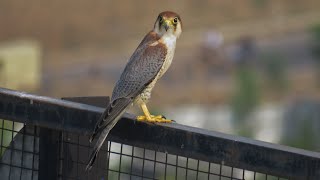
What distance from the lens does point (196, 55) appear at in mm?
52250

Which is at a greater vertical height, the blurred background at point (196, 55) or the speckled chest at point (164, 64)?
the speckled chest at point (164, 64)

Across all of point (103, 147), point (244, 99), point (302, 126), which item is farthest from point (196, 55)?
point (103, 147)

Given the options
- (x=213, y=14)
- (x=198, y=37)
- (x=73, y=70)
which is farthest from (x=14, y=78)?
(x=213, y=14)

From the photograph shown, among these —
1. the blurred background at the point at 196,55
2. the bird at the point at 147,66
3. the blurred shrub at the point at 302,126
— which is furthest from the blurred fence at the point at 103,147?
the blurred background at the point at 196,55

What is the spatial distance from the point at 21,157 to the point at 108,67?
150 ft

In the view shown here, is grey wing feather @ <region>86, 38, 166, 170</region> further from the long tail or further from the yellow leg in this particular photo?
the long tail

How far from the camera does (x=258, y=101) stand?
36.3 m

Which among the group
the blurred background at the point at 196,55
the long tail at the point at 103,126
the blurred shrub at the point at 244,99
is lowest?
the blurred background at the point at 196,55

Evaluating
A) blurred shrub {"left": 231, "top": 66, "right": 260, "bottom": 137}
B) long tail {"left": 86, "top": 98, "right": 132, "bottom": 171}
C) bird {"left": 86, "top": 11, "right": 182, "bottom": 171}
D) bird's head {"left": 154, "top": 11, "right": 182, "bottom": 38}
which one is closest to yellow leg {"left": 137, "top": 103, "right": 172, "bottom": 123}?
bird {"left": 86, "top": 11, "right": 182, "bottom": 171}

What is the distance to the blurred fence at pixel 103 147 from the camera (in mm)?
5156

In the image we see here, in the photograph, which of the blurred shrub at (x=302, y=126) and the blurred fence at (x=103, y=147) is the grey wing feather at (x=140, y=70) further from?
the blurred shrub at (x=302, y=126)

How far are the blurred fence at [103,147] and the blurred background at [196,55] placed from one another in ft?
87.7

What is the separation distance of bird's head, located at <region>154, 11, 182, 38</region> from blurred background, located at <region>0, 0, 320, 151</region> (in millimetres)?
24463

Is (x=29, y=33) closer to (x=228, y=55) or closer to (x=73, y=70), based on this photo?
(x=73, y=70)
